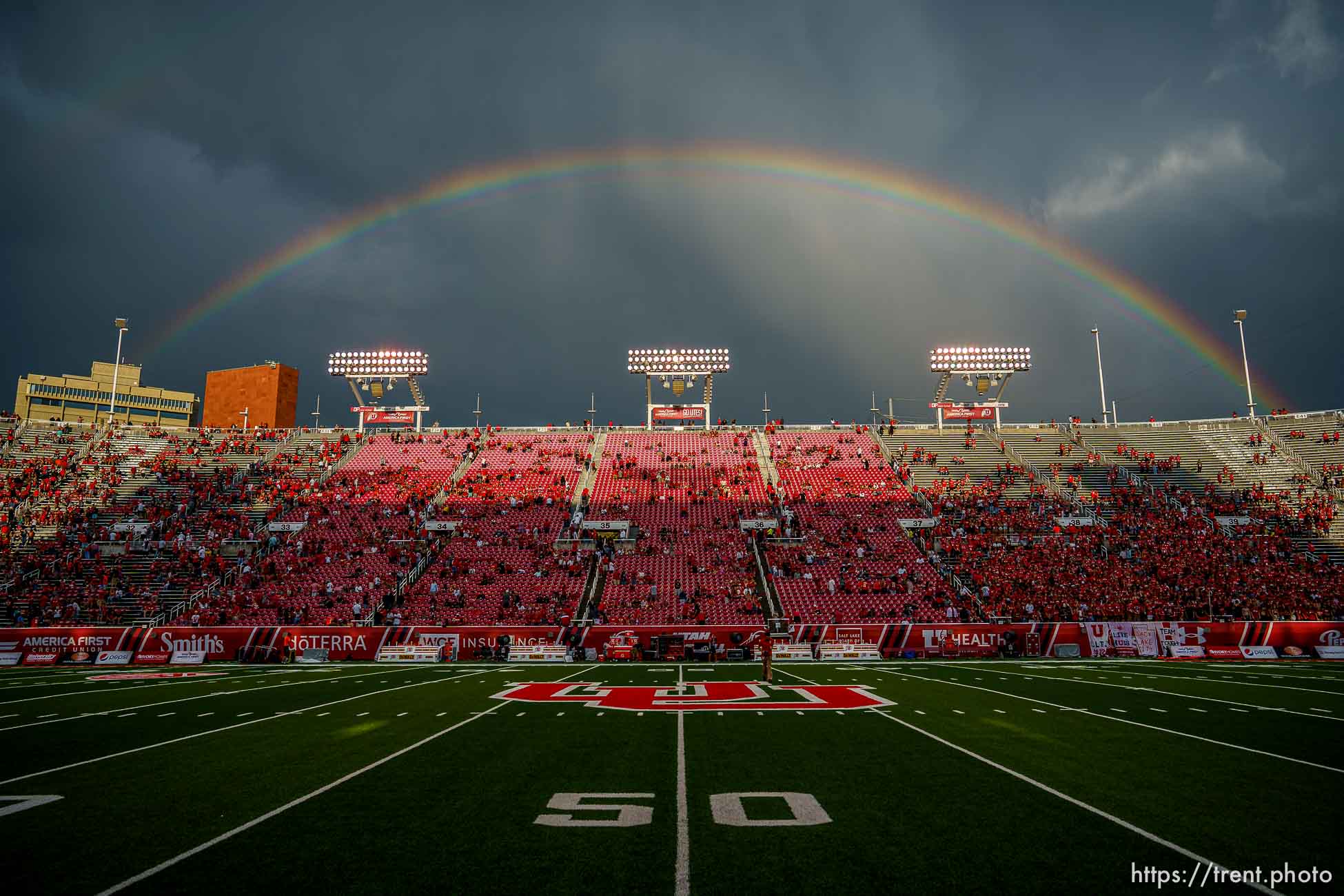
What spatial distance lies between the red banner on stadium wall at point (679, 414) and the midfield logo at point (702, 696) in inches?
1480

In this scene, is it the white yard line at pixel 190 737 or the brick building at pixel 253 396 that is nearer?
the white yard line at pixel 190 737

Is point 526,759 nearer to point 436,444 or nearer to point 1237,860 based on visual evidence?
point 1237,860

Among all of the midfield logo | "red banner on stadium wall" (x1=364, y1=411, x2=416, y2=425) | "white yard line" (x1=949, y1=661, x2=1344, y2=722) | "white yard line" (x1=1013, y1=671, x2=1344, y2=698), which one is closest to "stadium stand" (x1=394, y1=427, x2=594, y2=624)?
"red banner on stadium wall" (x1=364, y1=411, x2=416, y2=425)

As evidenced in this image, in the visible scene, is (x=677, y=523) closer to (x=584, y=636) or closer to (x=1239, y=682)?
(x=584, y=636)

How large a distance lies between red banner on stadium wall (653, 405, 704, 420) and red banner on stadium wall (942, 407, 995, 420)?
712 inches

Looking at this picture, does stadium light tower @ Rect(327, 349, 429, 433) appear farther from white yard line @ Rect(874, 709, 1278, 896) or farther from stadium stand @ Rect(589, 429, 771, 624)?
white yard line @ Rect(874, 709, 1278, 896)

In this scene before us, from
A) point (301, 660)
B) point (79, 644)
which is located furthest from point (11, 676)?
point (301, 660)

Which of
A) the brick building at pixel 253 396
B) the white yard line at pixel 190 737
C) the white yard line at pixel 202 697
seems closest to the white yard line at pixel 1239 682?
the white yard line at pixel 190 737

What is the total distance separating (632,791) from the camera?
8.52m

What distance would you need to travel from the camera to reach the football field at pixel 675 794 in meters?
5.98

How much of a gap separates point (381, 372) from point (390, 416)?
11.1ft

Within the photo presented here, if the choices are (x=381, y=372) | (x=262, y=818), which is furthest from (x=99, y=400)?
(x=262, y=818)

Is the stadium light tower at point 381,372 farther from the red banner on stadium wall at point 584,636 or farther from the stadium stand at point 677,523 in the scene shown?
the red banner on stadium wall at point 584,636

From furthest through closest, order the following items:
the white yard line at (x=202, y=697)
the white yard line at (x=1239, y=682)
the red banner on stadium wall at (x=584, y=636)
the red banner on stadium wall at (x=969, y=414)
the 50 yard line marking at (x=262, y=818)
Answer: the red banner on stadium wall at (x=969, y=414) < the red banner on stadium wall at (x=584, y=636) < the white yard line at (x=1239, y=682) < the white yard line at (x=202, y=697) < the 50 yard line marking at (x=262, y=818)
